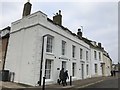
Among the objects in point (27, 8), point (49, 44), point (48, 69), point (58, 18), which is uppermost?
point (58, 18)

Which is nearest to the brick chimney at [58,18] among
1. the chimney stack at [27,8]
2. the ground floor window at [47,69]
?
the chimney stack at [27,8]

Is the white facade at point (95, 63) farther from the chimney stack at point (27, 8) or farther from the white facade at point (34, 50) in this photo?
the chimney stack at point (27, 8)

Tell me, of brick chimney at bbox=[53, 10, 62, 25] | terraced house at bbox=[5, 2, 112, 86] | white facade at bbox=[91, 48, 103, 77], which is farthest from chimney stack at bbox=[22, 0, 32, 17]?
white facade at bbox=[91, 48, 103, 77]

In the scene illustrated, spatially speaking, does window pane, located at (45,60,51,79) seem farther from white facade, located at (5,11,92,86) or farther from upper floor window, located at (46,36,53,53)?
upper floor window, located at (46,36,53,53)

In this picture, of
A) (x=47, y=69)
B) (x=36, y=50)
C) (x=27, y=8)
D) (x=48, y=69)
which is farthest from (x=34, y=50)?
(x=27, y=8)

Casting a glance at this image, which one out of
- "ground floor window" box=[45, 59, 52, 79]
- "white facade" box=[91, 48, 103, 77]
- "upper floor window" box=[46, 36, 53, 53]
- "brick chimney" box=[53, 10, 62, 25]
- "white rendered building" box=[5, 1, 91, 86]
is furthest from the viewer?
"white facade" box=[91, 48, 103, 77]

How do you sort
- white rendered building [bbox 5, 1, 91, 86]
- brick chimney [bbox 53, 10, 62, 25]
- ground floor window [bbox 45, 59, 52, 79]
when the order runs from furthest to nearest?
brick chimney [bbox 53, 10, 62, 25], ground floor window [bbox 45, 59, 52, 79], white rendered building [bbox 5, 1, 91, 86]

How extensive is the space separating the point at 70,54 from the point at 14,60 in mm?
7268

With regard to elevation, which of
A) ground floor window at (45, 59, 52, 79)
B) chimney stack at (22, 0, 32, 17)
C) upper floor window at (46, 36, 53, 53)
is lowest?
ground floor window at (45, 59, 52, 79)

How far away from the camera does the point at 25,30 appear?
1515 centimetres

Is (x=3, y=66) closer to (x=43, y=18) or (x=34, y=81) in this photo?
(x=34, y=81)

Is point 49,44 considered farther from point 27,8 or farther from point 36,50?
point 27,8

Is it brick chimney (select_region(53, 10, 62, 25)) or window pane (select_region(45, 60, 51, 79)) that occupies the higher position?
brick chimney (select_region(53, 10, 62, 25))

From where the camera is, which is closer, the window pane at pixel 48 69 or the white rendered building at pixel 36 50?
the white rendered building at pixel 36 50
